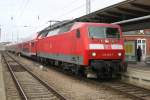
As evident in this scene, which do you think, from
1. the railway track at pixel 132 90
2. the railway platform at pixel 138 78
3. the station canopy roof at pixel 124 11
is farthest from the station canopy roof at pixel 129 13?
the railway track at pixel 132 90

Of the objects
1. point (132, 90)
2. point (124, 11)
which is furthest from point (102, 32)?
point (132, 90)

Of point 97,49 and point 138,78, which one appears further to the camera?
point 97,49

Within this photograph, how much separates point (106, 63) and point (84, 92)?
287 centimetres

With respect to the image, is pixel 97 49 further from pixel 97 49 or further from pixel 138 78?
pixel 138 78

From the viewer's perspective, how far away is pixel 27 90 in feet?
45.9

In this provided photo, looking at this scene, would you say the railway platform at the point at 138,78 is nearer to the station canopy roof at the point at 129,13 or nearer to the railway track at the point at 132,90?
the railway track at the point at 132,90

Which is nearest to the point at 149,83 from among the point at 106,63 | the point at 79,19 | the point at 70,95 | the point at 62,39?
the point at 106,63

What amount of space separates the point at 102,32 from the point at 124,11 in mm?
2631

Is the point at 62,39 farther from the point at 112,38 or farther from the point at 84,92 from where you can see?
the point at 84,92

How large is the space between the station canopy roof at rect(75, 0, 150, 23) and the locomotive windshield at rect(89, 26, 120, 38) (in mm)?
1195

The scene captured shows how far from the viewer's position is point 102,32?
630 inches

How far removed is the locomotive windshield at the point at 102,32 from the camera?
1585 centimetres

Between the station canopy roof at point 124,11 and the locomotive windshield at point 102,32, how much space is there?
119 centimetres

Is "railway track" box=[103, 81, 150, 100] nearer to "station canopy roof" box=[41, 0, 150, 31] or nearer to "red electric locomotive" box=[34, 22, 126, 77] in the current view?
"red electric locomotive" box=[34, 22, 126, 77]
